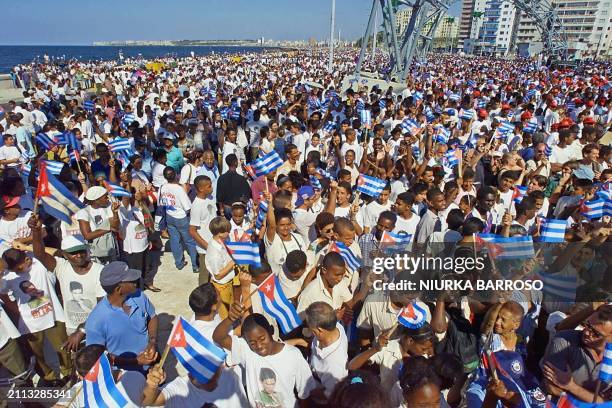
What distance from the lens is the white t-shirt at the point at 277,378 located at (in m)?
2.75

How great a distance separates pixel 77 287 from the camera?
3.75m

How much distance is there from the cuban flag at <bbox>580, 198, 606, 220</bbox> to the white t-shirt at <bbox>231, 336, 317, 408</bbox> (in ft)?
14.6

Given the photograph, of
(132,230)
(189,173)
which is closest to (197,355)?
(132,230)

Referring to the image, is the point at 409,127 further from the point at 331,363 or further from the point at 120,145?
the point at 331,363

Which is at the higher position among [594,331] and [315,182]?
[594,331]

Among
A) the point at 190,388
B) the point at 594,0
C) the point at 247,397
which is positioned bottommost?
the point at 247,397

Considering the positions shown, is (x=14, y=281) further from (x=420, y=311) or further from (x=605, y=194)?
(x=605, y=194)

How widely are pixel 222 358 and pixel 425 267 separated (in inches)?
91.8

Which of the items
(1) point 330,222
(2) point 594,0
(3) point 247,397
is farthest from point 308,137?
(2) point 594,0

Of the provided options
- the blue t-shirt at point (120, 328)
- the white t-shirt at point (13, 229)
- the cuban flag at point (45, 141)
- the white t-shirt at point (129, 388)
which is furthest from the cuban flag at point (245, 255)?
the cuban flag at point (45, 141)

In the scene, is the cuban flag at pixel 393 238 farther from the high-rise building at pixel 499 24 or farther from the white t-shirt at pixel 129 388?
the high-rise building at pixel 499 24

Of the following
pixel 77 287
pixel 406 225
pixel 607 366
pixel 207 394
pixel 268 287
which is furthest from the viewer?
pixel 406 225

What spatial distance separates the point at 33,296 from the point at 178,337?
1.94 metres

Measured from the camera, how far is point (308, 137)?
30.3 feet
